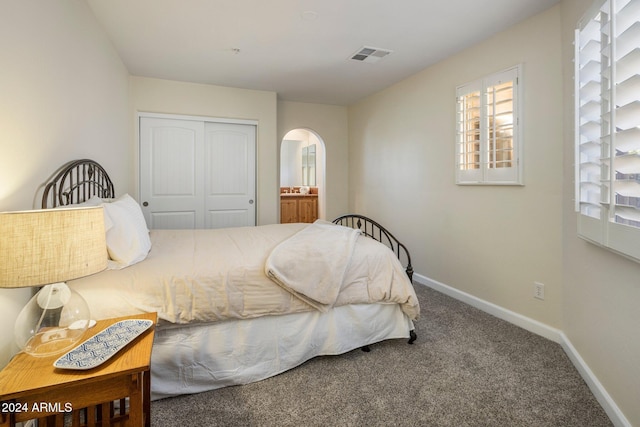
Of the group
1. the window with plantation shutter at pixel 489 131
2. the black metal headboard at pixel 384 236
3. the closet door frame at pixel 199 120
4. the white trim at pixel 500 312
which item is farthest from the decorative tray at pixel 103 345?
the closet door frame at pixel 199 120

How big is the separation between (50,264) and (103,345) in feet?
1.20

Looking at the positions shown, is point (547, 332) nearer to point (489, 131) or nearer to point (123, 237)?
point (489, 131)

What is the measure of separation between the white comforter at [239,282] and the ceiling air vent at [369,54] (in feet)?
6.16

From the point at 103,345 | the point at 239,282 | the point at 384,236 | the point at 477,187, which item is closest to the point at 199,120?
the point at 384,236

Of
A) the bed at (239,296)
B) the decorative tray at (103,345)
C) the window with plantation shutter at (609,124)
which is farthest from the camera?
the bed at (239,296)

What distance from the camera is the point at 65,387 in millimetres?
1028

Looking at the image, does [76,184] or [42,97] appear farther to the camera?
[76,184]

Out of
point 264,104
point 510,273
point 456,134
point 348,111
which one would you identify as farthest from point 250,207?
point 510,273

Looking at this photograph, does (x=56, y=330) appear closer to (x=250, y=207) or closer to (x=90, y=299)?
(x=90, y=299)

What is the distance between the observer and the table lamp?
105 centimetres

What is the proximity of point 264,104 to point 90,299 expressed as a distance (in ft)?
11.6

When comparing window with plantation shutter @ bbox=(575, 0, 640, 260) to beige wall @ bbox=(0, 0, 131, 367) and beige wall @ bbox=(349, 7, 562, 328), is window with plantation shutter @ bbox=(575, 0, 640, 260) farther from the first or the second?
beige wall @ bbox=(0, 0, 131, 367)

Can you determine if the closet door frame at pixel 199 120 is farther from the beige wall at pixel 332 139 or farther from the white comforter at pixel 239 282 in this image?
the white comforter at pixel 239 282

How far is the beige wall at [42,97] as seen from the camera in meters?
1.37
